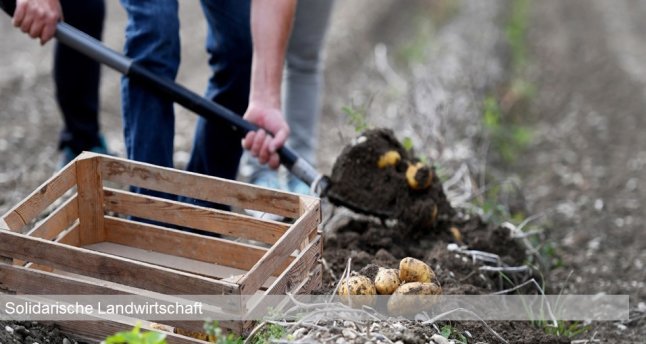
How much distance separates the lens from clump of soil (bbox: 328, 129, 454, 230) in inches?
126

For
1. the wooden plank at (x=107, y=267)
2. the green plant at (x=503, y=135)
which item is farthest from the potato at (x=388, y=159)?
the green plant at (x=503, y=135)

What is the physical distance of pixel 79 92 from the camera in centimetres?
385

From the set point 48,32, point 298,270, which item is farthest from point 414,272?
point 48,32

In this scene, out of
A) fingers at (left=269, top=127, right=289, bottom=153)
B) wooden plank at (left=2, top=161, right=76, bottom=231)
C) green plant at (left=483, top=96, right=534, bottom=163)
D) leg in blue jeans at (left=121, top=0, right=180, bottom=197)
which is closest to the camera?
wooden plank at (left=2, top=161, right=76, bottom=231)

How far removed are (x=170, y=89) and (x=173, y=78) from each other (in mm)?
141

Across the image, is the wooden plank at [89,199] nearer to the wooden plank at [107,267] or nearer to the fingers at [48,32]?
the wooden plank at [107,267]

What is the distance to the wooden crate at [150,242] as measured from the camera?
2221 mm

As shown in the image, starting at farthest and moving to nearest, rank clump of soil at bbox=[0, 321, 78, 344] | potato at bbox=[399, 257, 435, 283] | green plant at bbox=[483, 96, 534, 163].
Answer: green plant at bbox=[483, 96, 534, 163]
potato at bbox=[399, 257, 435, 283]
clump of soil at bbox=[0, 321, 78, 344]

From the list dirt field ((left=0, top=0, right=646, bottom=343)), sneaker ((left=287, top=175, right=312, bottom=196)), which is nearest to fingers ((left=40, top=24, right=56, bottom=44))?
dirt field ((left=0, top=0, right=646, bottom=343))

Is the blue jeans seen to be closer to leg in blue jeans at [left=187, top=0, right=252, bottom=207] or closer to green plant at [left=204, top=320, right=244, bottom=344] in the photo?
leg in blue jeans at [left=187, top=0, right=252, bottom=207]

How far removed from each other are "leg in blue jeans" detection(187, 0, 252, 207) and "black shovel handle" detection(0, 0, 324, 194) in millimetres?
57

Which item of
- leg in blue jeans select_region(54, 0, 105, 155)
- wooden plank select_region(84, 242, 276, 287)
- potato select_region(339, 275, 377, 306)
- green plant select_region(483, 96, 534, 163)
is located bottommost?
potato select_region(339, 275, 377, 306)

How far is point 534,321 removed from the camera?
2.89 meters

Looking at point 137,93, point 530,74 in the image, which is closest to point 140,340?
point 137,93
